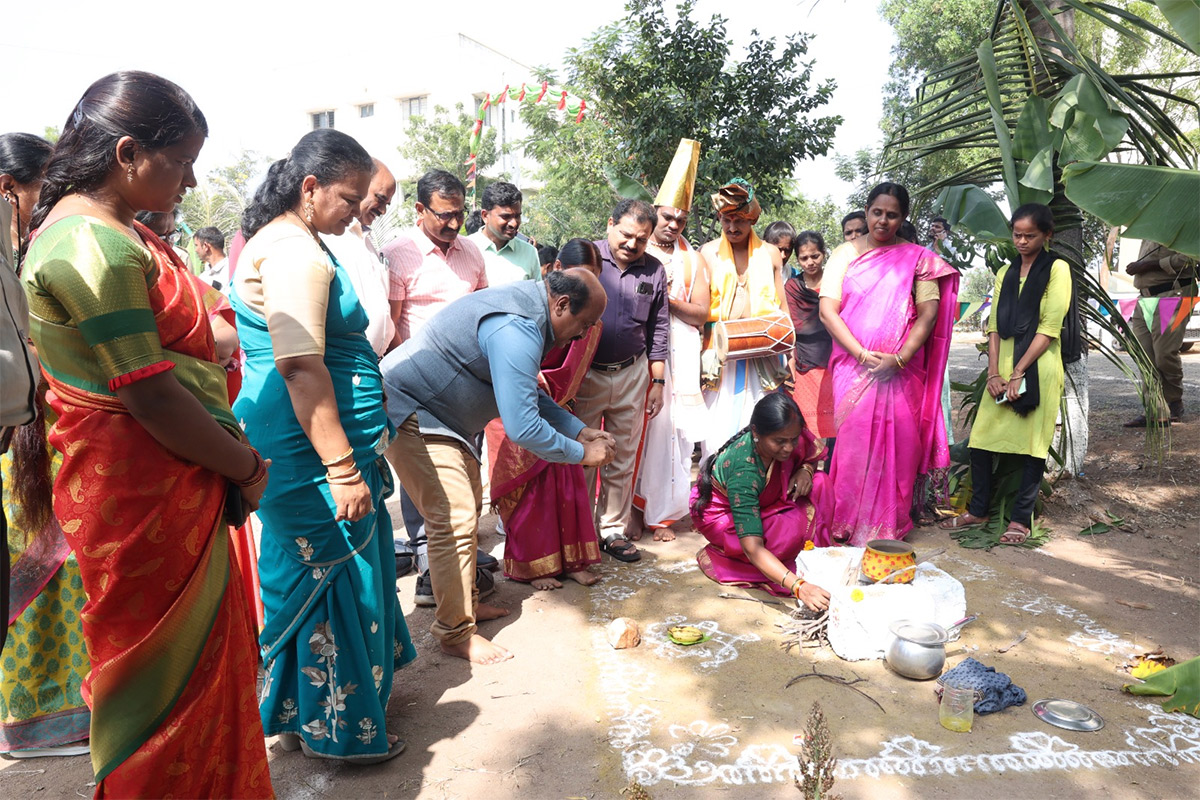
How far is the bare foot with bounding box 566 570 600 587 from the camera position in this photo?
4.14m

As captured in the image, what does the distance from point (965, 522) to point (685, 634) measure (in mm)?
2427

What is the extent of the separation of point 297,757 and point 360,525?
0.84 meters

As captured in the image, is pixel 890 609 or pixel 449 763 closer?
pixel 449 763

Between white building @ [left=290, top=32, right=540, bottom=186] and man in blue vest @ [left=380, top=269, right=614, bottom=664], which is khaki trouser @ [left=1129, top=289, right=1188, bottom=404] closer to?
man in blue vest @ [left=380, top=269, right=614, bottom=664]

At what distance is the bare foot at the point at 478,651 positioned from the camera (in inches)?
130

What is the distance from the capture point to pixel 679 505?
16.7 feet

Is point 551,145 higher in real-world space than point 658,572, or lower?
higher

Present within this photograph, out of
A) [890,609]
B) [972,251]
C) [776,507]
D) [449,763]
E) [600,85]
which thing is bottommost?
[449,763]

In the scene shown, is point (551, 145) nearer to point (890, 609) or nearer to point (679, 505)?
point (679, 505)

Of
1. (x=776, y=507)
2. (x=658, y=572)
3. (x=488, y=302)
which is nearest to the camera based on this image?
(x=488, y=302)

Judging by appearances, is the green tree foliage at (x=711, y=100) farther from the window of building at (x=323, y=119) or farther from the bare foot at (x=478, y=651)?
the window of building at (x=323, y=119)

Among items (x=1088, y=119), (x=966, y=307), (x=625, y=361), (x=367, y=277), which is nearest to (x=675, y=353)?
(x=625, y=361)

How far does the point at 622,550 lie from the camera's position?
454 cm

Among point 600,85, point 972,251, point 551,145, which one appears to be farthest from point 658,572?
point 551,145
